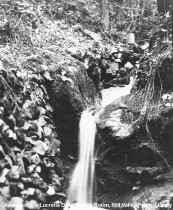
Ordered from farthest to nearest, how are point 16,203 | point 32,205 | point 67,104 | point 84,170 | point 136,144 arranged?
1. point 67,104
2. point 84,170
3. point 136,144
4. point 32,205
5. point 16,203

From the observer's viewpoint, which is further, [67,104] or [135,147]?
[67,104]

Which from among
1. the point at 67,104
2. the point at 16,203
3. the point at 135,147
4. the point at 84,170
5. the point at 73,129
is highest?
the point at 67,104

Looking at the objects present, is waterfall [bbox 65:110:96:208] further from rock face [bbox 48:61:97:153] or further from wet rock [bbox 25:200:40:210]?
wet rock [bbox 25:200:40:210]

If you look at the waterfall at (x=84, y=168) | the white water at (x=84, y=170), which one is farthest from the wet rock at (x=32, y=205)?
the waterfall at (x=84, y=168)

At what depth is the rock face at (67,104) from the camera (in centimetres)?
546

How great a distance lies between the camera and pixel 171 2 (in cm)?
584

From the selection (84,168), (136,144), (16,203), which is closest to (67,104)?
(84,168)

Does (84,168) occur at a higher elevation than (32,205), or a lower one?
higher

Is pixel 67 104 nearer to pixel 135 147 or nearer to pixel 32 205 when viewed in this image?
pixel 135 147

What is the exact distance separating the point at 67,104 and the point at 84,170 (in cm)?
132

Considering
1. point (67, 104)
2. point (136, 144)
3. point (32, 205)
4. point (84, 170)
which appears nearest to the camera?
point (32, 205)

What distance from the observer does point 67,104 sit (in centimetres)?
563

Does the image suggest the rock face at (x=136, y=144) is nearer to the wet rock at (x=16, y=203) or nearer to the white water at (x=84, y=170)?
the white water at (x=84, y=170)

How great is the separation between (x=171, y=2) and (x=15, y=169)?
14.8 feet
